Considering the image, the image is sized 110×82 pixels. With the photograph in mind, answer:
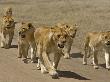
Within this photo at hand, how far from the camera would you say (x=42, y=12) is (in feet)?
94.1

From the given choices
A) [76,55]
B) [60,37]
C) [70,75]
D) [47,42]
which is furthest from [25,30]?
[76,55]

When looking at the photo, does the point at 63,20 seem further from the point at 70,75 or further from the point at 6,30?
the point at 70,75

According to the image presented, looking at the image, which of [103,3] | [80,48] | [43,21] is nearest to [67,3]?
[103,3]

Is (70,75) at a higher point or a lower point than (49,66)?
lower

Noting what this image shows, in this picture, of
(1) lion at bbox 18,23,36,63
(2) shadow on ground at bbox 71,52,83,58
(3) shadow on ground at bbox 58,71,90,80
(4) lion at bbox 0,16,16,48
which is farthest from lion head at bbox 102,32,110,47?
(4) lion at bbox 0,16,16,48

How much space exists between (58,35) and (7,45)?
16.0 feet

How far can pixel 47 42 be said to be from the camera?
1190cm

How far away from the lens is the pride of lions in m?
11.7

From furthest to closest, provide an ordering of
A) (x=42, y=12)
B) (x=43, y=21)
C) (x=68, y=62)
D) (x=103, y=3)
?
(x=103, y=3)
(x=42, y=12)
(x=43, y=21)
(x=68, y=62)

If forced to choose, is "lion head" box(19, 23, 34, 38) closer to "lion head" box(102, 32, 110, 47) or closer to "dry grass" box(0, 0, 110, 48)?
"lion head" box(102, 32, 110, 47)

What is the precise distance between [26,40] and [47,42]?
214cm

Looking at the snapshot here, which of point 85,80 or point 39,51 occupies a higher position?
point 39,51

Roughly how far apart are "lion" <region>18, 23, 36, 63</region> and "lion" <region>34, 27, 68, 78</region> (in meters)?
1.21

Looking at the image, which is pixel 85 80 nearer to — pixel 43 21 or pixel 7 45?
pixel 7 45
